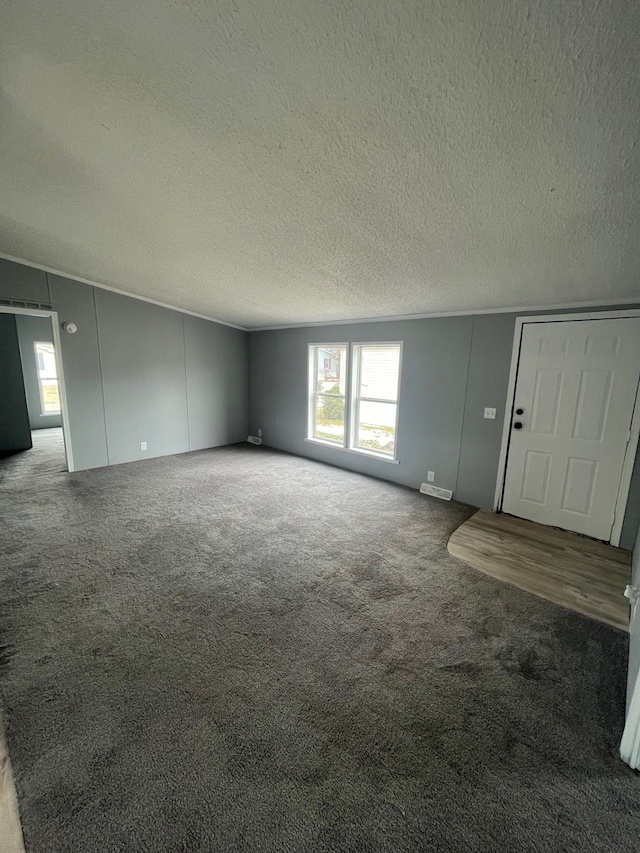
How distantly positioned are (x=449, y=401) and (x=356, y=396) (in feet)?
4.59

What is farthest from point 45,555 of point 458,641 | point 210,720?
point 458,641

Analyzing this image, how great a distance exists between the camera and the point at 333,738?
4.37ft

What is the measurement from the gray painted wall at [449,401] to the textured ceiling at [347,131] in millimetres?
926

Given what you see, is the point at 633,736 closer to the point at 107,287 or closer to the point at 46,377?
the point at 107,287

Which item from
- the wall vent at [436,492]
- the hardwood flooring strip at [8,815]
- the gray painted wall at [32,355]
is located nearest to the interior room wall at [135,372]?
the gray painted wall at [32,355]

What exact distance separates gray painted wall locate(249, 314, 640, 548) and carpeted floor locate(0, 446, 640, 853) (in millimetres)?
1324

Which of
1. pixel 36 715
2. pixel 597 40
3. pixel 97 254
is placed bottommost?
pixel 36 715

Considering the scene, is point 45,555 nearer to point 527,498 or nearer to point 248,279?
point 248,279

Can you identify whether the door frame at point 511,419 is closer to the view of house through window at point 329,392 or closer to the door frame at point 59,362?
the view of house through window at point 329,392

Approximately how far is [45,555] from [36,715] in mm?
1513

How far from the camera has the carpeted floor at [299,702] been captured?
3.54ft

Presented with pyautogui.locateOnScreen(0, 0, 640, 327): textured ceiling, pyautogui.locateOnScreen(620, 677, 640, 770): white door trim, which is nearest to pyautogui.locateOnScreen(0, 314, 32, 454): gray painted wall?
pyautogui.locateOnScreen(0, 0, 640, 327): textured ceiling

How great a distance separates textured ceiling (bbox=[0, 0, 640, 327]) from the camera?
39.0 inches

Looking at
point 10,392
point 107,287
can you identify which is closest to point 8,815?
point 107,287
